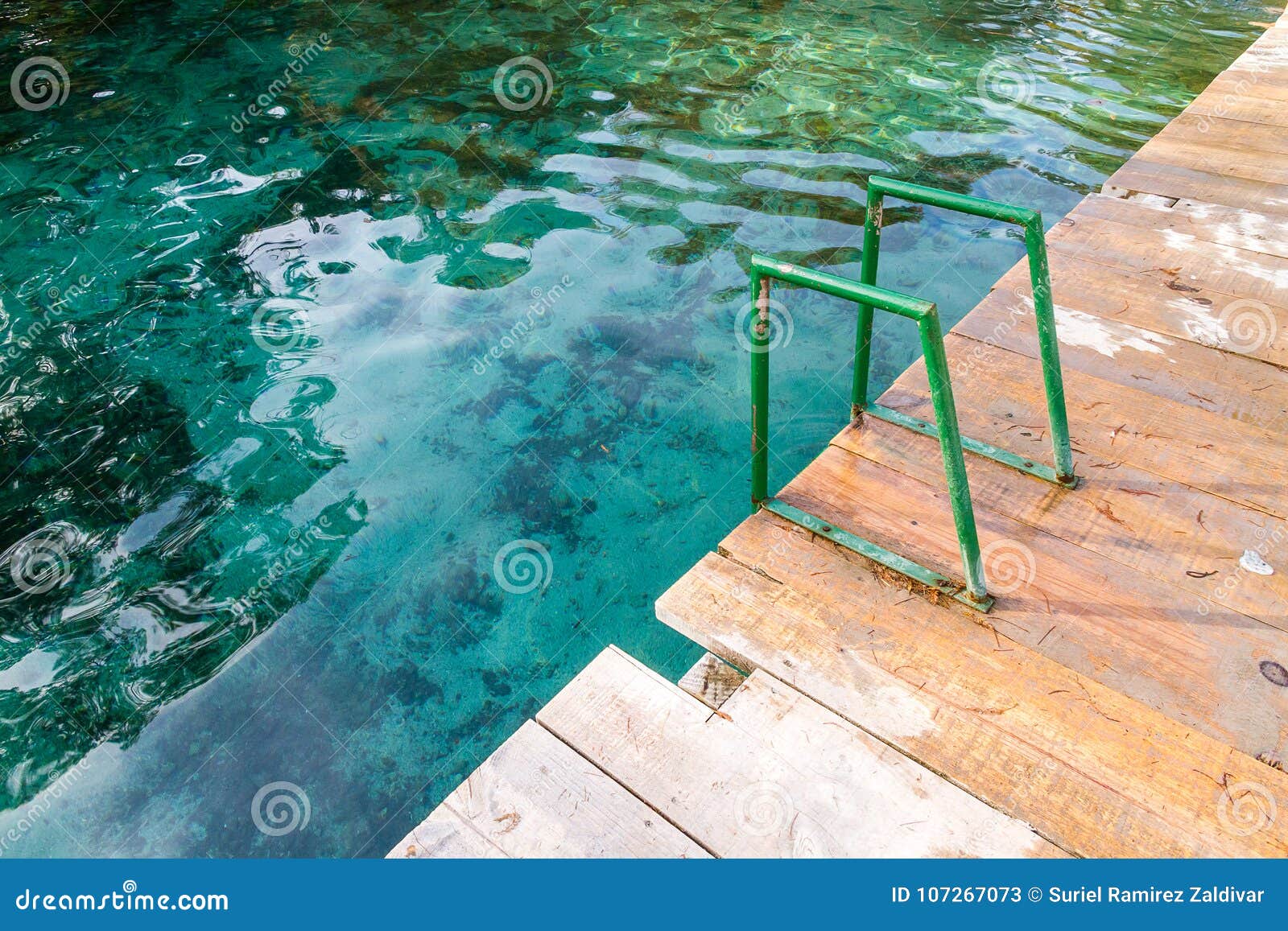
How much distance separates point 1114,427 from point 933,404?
1053mm

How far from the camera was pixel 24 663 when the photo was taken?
10.2 ft

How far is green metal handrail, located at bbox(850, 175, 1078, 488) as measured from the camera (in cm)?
228

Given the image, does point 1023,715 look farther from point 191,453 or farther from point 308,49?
point 308,49

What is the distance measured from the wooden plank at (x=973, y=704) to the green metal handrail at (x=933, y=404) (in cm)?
7

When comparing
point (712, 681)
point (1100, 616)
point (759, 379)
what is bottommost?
point (712, 681)

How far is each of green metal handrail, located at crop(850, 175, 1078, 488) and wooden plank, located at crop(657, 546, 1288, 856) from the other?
0.69 meters

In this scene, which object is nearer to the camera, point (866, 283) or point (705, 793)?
point (705, 793)

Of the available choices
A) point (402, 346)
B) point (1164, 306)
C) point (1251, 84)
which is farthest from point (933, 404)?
point (1251, 84)

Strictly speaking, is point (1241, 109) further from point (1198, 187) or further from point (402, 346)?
point (402, 346)

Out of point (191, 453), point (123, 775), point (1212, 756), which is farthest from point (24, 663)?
point (1212, 756)

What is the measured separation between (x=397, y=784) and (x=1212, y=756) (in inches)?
93.2

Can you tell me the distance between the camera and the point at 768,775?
6.29 feet

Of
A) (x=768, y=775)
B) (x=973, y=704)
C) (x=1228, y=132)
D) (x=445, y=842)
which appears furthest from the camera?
(x=1228, y=132)
